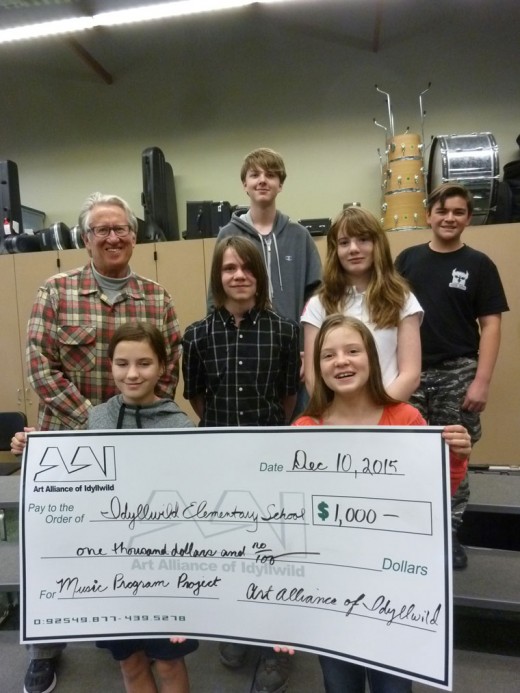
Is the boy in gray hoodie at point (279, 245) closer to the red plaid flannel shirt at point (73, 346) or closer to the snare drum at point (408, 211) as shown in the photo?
the red plaid flannel shirt at point (73, 346)

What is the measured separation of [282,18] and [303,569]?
505 centimetres

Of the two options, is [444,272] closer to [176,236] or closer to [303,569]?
[303,569]

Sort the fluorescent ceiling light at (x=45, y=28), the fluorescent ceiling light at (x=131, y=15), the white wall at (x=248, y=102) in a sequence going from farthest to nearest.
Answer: the white wall at (x=248, y=102) → the fluorescent ceiling light at (x=45, y=28) → the fluorescent ceiling light at (x=131, y=15)

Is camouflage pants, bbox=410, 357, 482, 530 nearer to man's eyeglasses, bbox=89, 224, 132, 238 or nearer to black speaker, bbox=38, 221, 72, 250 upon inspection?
man's eyeglasses, bbox=89, 224, 132, 238

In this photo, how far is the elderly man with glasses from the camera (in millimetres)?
1646

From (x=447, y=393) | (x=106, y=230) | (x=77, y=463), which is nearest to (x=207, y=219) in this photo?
(x=106, y=230)

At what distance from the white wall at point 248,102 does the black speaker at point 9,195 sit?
3.36 feet

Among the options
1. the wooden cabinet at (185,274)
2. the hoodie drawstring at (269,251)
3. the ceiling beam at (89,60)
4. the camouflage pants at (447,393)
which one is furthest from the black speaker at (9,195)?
the camouflage pants at (447,393)

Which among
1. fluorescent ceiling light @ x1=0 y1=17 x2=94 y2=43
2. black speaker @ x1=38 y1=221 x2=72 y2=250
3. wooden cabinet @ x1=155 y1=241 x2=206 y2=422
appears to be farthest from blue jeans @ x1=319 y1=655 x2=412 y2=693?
fluorescent ceiling light @ x1=0 y1=17 x2=94 y2=43

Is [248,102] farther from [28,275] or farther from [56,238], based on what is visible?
[28,275]

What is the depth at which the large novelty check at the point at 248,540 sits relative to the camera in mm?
1026

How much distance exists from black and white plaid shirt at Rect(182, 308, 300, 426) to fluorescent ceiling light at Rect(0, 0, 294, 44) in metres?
3.11

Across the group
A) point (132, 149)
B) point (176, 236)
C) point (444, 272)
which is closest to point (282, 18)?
point (132, 149)

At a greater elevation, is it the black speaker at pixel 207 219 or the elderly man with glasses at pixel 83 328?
the black speaker at pixel 207 219
